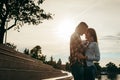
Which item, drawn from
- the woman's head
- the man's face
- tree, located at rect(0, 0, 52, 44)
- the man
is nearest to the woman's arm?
the woman's head

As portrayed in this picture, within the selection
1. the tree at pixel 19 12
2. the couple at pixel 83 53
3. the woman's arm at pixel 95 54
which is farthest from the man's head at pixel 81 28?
the tree at pixel 19 12

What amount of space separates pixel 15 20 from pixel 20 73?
69.5 feet

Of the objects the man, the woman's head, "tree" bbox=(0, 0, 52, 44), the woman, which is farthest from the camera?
"tree" bbox=(0, 0, 52, 44)

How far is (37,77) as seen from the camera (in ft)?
53.0

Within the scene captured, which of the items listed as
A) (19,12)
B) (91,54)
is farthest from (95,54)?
(19,12)

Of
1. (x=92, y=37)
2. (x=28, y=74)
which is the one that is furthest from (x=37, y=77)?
(x=92, y=37)

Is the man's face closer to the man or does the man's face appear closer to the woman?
the man

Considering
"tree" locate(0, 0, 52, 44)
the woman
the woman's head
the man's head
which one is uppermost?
"tree" locate(0, 0, 52, 44)

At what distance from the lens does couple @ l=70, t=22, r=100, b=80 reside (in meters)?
5.62

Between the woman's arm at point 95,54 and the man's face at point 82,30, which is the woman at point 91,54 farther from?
the man's face at point 82,30

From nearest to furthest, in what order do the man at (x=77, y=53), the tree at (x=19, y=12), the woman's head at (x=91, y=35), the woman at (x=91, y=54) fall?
1. the man at (x=77, y=53)
2. the woman at (x=91, y=54)
3. the woman's head at (x=91, y=35)
4. the tree at (x=19, y=12)

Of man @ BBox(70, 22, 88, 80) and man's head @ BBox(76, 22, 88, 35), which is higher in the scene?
man's head @ BBox(76, 22, 88, 35)

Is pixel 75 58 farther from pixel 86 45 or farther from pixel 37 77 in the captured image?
pixel 37 77

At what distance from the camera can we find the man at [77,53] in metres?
5.61
